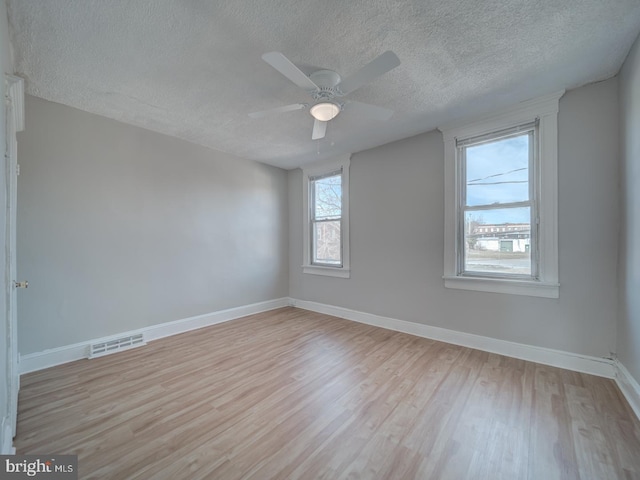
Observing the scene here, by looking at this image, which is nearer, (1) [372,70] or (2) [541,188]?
(1) [372,70]

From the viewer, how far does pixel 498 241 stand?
9.46ft

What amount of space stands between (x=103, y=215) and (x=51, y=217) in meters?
0.41

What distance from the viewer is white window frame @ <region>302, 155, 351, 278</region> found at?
165 inches

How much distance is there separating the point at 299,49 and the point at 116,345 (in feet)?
11.4

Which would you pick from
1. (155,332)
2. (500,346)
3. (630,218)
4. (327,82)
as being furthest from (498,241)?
(155,332)

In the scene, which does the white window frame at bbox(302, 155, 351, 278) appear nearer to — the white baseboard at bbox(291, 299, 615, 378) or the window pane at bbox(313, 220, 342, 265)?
the window pane at bbox(313, 220, 342, 265)

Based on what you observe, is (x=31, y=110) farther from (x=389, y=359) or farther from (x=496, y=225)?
(x=496, y=225)

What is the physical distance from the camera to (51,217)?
259 centimetres

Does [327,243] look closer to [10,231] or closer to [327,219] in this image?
[327,219]

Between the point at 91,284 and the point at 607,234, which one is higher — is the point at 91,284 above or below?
below

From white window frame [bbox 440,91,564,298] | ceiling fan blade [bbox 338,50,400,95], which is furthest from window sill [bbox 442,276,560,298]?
ceiling fan blade [bbox 338,50,400,95]

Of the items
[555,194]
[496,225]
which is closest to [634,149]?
[555,194]

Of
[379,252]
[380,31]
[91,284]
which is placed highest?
[380,31]
